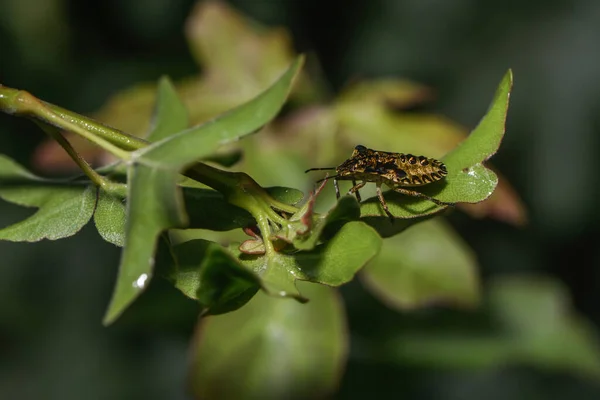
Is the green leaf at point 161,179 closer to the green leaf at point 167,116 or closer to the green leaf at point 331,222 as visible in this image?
the green leaf at point 167,116

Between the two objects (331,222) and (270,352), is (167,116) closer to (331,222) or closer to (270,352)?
(331,222)

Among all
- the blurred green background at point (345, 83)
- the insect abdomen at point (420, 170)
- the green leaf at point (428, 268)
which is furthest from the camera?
the blurred green background at point (345, 83)

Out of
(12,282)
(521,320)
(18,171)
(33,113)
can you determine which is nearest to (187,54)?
(12,282)

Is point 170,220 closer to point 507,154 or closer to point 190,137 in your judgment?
point 190,137

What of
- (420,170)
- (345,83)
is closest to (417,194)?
(420,170)

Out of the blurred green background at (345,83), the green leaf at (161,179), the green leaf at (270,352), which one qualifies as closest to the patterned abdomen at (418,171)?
the green leaf at (161,179)
